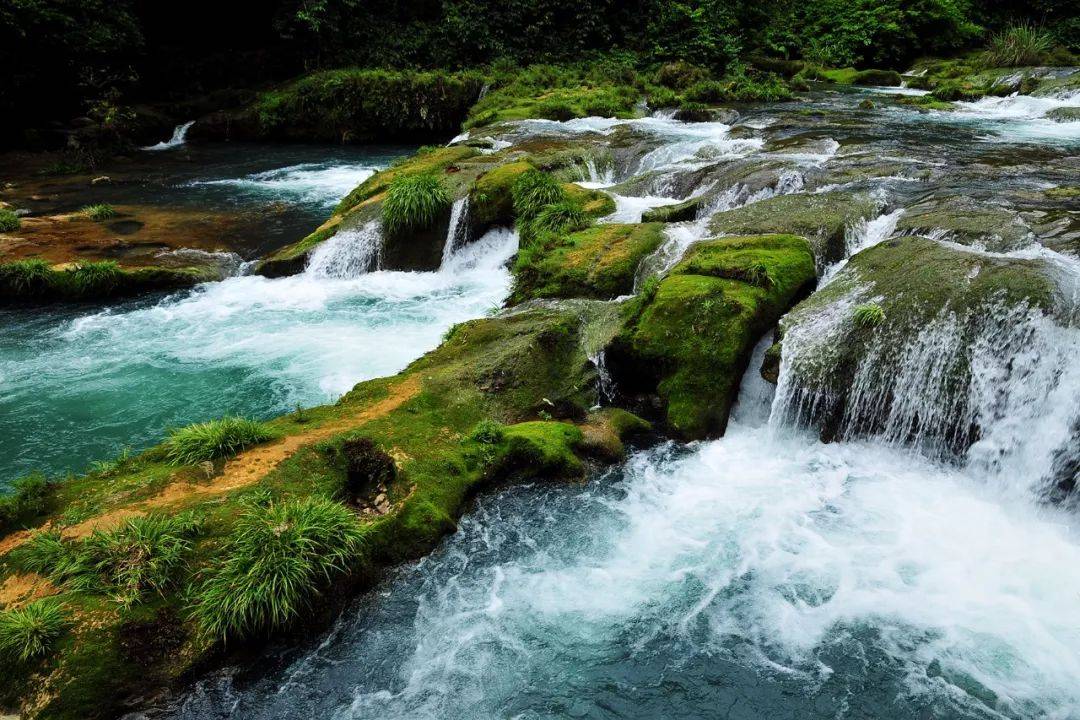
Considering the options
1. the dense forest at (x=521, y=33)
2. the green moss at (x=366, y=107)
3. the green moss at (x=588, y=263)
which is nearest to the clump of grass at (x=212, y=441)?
the green moss at (x=588, y=263)

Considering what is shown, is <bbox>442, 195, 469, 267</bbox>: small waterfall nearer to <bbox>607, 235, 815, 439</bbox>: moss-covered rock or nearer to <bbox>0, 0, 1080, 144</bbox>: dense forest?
<bbox>607, 235, 815, 439</bbox>: moss-covered rock

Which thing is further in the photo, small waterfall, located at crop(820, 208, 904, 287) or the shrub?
small waterfall, located at crop(820, 208, 904, 287)

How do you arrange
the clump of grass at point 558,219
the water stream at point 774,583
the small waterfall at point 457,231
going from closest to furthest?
the water stream at point 774,583, the clump of grass at point 558,219, the small waterfall at point 457,231

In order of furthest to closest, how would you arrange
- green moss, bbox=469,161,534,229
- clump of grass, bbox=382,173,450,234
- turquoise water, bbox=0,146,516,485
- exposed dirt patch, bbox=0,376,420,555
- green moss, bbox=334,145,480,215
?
green moss, bbox=334,145,480,215 → clump of grass, bbox=382,173,450,234 → green moss, bbox=469,161,534,229 → turquoise water, bbox=0,146,516,485 → exposed dirt patch, bbox=0,376,420,555

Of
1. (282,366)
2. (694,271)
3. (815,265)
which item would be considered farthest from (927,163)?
(282,366)

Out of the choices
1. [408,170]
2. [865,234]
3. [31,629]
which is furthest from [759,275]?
[408,170]

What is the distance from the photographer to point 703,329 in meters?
8.97

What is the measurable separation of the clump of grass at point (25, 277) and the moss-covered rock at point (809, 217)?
13.1 metres

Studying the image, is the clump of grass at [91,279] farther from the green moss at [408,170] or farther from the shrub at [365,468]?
the shrub at [365,468]

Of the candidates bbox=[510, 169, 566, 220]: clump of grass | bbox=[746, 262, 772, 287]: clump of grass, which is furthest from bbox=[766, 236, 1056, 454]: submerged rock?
bbox=[510, 169, 566, 220]: clump of grass

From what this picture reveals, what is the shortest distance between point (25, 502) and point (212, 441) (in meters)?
1.67

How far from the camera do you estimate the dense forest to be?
101 ft

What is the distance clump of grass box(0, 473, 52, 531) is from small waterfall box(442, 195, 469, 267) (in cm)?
918

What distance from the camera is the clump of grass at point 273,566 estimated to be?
5.57 meters
